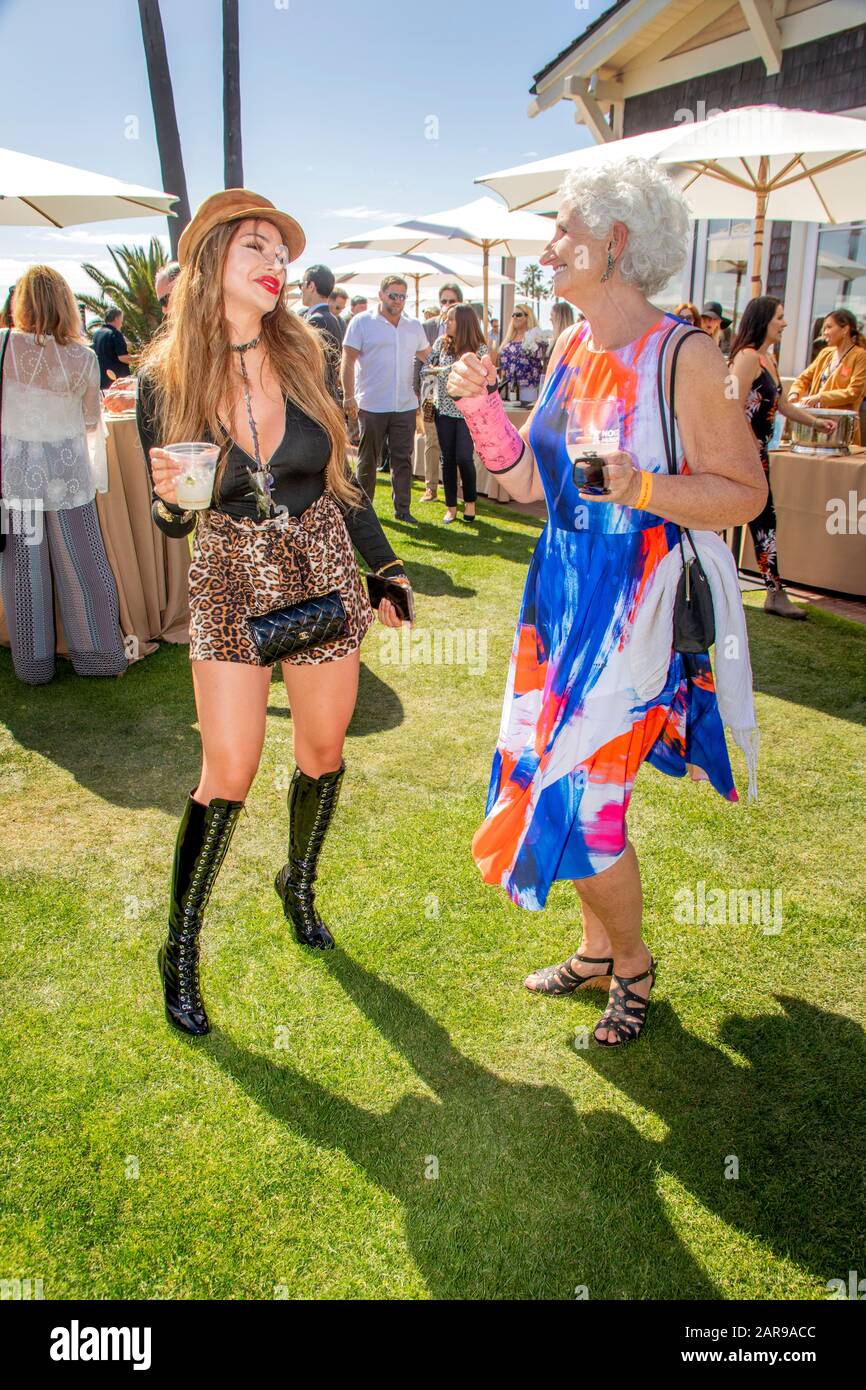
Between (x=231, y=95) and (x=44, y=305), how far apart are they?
38.4ft

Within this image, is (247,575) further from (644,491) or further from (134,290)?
(134,290)

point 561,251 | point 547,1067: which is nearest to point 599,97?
point 561,251

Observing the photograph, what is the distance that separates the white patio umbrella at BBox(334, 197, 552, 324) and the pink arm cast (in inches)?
341

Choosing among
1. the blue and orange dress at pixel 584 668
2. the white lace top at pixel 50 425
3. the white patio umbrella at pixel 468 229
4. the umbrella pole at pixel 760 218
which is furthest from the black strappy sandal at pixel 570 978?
the white patio umbrella at pixel 468 229

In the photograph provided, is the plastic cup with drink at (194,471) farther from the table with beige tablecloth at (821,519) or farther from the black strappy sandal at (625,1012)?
the table with beige tablecloth at (821,519)

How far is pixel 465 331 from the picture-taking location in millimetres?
7707

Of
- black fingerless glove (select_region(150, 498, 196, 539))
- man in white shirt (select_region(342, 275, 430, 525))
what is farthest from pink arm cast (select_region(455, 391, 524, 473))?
man in white shirt (select_region(342, 275, 430, 525))

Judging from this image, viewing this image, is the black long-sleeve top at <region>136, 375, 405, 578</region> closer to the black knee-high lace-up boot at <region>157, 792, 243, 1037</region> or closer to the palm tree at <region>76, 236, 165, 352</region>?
the black knee-high lace-up boot at <region>157, 792, 243, 1037</region>

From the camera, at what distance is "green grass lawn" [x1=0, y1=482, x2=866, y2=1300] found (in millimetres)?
2016

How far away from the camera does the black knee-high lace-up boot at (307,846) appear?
2.81 meters

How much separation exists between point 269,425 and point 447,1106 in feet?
5.76
